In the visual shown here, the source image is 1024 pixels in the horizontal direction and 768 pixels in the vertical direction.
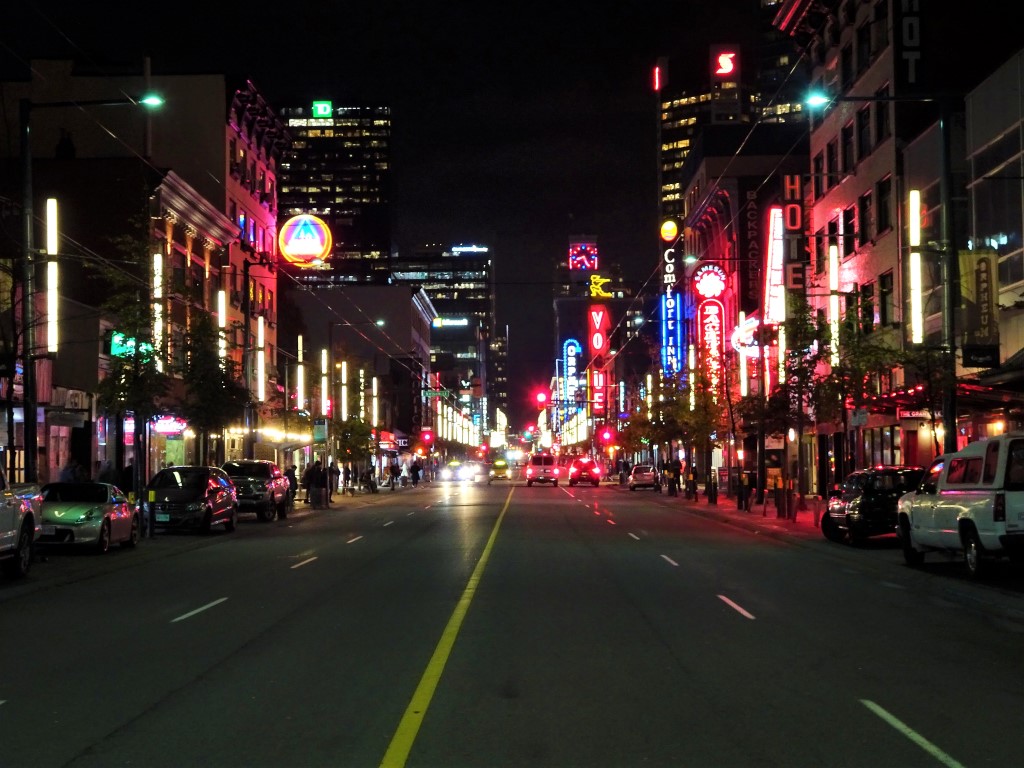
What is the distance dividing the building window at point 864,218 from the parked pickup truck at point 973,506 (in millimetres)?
22867

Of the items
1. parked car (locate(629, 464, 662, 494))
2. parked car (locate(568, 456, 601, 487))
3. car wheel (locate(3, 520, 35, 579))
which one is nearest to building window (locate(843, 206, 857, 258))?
parked car (locate(629, 464, 662, 494))

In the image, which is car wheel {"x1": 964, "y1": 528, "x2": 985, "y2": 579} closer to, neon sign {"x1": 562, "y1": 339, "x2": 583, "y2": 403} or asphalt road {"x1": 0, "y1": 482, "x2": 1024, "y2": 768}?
asphalt road {"x1": 0, "y1": 482, "x2": 1024, "y2": 768}

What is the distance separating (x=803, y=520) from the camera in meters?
35.9

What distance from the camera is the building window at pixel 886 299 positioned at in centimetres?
4000

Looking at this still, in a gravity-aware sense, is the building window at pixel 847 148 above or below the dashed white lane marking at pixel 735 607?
above

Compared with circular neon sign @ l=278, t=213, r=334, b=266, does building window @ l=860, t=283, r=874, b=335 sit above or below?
below

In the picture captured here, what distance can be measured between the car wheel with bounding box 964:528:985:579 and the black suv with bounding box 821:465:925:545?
602 cm

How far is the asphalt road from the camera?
26.7 ft

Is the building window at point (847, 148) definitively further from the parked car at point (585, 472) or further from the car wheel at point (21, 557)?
the parked car at point (585, 472)

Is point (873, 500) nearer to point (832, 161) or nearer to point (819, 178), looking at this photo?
point (832, 161)

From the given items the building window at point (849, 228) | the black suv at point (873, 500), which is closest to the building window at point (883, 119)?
the building window at point (849, 228)

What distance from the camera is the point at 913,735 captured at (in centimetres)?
841

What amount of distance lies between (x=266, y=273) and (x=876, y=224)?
121 feet

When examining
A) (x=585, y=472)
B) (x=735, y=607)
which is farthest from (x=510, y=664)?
(x=585, y=472)
